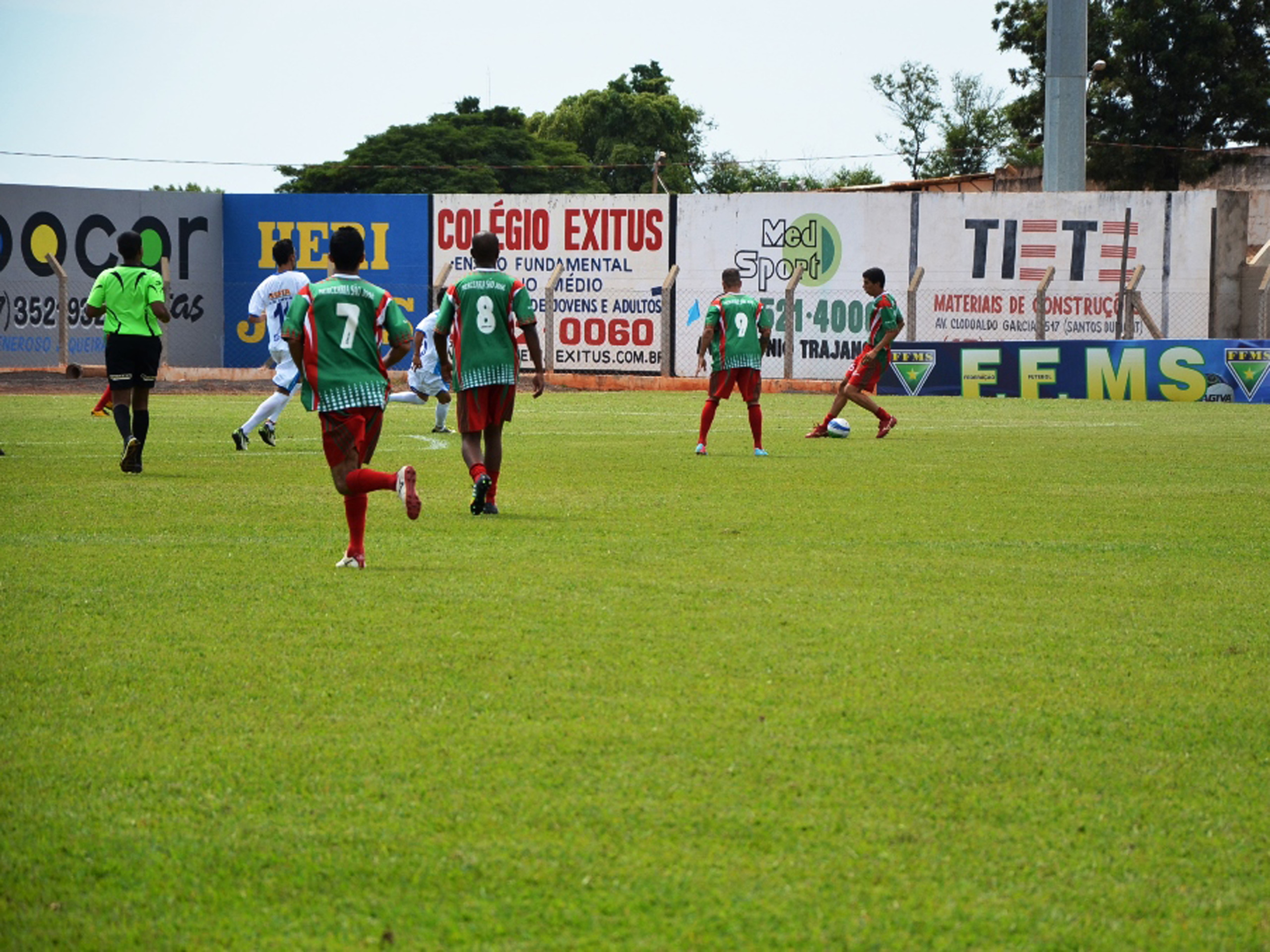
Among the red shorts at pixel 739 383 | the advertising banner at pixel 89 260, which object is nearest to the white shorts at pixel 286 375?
the red shorts at pixel 739 383

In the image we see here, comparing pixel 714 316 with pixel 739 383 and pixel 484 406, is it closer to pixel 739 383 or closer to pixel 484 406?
pixel 739 383

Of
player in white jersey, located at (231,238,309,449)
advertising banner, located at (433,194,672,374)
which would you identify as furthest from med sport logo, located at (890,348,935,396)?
player in white jersey, located at (231,238,309,449)

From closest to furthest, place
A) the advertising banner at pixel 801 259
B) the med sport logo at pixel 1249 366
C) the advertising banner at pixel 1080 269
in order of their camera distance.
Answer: the med sport logo at pixel 1249 366, the advertising banner at pixel 1080 269, the advertising banner at pixel 801 259

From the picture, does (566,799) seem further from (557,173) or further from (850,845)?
(557,173)

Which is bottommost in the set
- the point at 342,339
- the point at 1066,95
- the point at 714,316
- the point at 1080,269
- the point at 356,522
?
the point at 356,522

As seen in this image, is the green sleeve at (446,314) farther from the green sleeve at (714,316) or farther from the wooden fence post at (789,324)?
the wooden fence post at (789,324)

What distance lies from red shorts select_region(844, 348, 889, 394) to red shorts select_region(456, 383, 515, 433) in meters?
7.42

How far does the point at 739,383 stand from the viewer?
1523 centimetres

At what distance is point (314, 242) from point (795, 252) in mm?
11030

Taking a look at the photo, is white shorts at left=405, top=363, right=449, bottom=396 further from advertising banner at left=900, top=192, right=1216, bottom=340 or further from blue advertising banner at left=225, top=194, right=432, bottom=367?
blue advertising banner at left=225, top=194, right=432, bottom=367

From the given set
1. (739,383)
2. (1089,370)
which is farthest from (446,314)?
(1089,370)

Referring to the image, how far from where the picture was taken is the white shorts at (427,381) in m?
17.5

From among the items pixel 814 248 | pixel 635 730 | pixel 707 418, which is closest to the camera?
pixel 635 730

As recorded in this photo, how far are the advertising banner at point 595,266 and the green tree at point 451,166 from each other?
22427 millimetres
